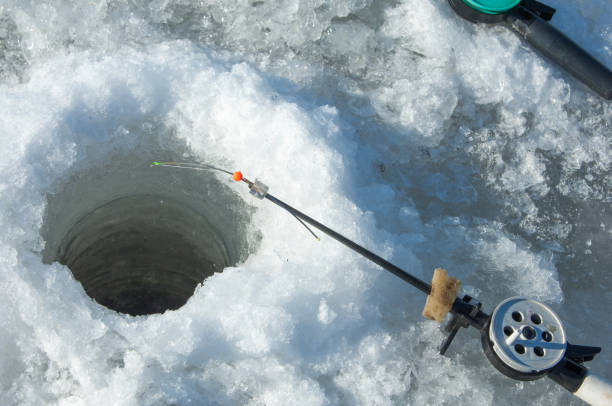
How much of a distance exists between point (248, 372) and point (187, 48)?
5.08 ft

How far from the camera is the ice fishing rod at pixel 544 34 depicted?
2670 mm

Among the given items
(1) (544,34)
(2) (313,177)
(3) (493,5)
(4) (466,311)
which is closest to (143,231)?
(2) (313,177)

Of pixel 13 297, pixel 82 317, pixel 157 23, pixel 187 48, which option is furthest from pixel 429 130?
pixel 13 297

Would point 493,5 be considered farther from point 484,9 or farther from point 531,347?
point 531,347

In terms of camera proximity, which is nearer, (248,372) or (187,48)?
(248,372)

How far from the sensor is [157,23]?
2688 millimetres

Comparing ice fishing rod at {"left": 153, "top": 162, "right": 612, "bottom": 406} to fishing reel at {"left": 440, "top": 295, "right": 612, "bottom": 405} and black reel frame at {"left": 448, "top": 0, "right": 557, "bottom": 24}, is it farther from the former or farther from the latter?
black reel frame at {"left": 448, "top": 0, "right": 557, "bottom": 24}

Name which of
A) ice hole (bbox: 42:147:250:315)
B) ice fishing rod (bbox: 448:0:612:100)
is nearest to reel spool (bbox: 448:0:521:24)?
ice fishing rod (bbox: 448:0:612:100)

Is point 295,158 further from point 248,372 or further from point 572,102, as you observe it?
point 572,102

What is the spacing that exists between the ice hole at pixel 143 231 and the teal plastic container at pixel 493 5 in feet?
4.93

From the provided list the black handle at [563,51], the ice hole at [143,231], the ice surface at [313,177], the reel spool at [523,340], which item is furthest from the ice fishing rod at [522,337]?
the black handle at [563,51]

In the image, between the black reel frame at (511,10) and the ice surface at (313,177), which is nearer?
the ice surface at (313,177)

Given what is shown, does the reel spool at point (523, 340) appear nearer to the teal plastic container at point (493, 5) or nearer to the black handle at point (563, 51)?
the black handle at point (563, 51)

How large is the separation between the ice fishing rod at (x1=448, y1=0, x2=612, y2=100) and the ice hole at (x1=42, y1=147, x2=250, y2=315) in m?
1.55
